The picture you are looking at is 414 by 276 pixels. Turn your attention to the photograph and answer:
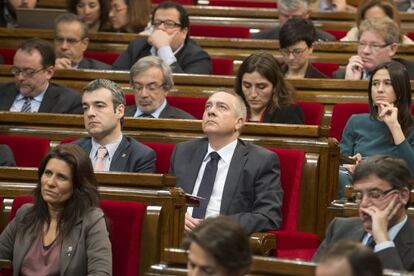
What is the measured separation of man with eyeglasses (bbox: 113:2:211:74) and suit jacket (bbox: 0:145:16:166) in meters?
0.86

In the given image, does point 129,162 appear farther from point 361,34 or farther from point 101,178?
point 361,34

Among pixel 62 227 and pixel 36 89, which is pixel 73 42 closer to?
pixel 36 89

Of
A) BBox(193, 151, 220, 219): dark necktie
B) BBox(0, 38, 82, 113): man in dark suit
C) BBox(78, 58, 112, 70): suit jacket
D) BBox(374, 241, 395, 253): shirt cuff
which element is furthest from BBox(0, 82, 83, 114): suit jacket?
BBox(374, 241, 395, 253): shirt cuff

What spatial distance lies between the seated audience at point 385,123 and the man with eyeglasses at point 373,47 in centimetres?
46

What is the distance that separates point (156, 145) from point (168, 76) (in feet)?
1.17

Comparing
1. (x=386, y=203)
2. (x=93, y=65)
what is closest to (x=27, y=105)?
(x=93, y=65)

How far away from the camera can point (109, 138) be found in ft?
9.24

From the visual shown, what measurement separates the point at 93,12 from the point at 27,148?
1.20 m

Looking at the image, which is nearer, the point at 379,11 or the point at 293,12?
the point at 379,11

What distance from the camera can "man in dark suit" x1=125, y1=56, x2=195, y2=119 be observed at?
3135 millimetres

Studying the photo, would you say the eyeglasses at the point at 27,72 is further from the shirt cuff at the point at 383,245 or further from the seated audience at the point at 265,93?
the shirt cuff at the point at 383,245

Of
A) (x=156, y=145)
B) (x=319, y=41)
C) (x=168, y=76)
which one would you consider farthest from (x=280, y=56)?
(x=156, y=145)

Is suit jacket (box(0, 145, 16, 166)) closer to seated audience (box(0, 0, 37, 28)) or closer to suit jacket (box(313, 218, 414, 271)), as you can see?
suit jacket (box(313, 218, 414, 271))

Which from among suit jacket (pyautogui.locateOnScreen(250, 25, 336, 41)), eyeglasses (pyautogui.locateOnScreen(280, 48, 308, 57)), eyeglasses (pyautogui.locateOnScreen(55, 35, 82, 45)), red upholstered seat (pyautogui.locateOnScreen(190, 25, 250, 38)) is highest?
red upholstered seat (pyautogui.locateOnScreen(190, 25, 250, 38))
